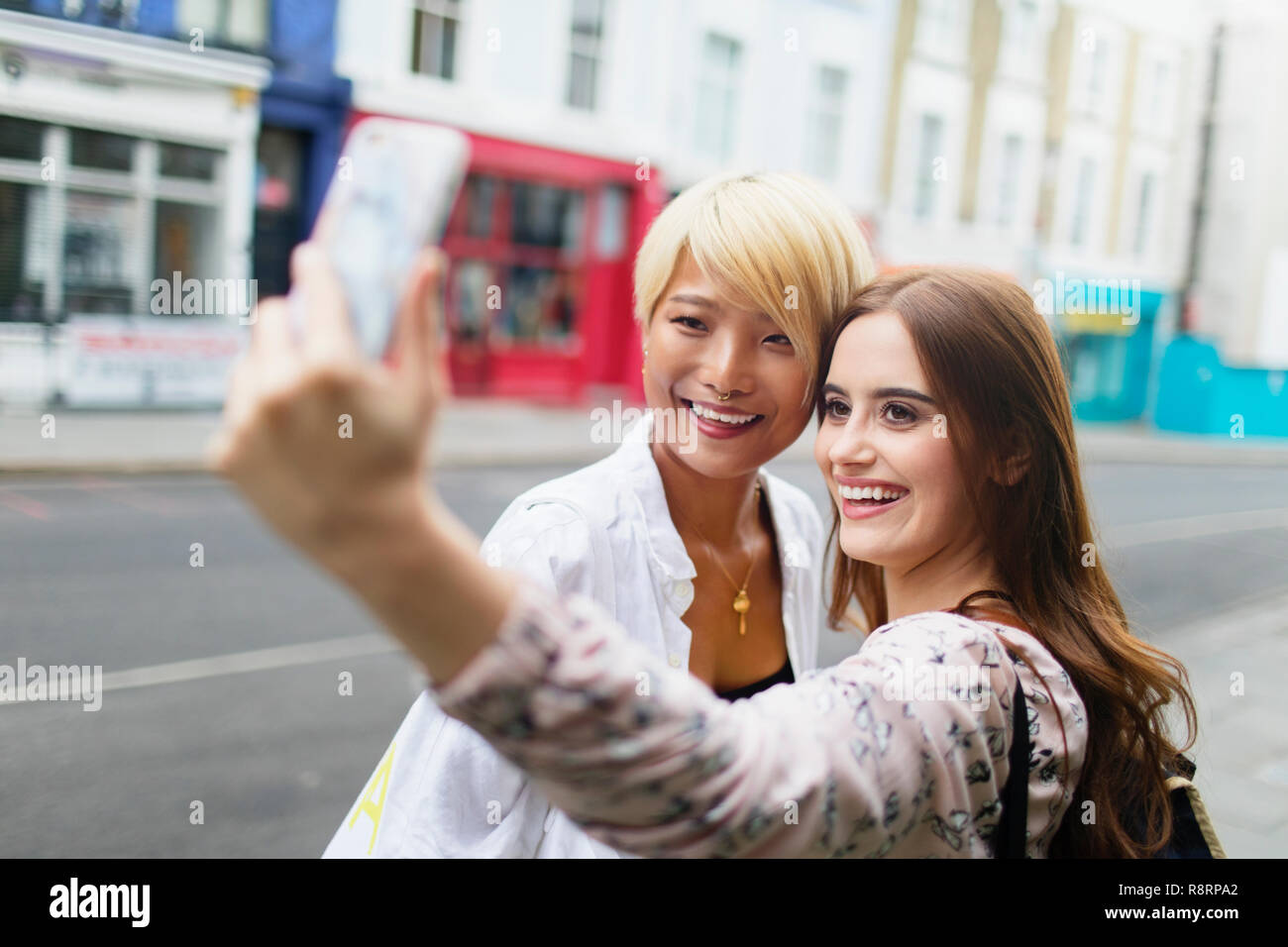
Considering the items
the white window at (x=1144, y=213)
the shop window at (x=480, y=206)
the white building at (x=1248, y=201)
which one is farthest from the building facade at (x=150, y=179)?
the white window at (x=1144, y=213)

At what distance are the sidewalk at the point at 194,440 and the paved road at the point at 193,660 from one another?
0.37 metres

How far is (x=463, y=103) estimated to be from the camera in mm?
16312

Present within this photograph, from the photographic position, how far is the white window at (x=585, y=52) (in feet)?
56.5

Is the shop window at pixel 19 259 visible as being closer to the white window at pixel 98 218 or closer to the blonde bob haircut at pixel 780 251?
the white window at pixel 98 218

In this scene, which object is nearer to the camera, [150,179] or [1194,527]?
[1194,527]

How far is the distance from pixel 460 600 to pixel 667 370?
138 centimetres

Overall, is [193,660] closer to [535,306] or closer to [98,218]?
[98,218]

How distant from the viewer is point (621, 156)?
18.1 m

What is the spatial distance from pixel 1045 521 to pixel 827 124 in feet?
67.6

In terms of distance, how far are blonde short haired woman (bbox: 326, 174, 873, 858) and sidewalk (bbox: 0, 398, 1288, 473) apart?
617 centimetres

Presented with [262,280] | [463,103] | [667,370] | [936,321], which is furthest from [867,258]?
[463,103]

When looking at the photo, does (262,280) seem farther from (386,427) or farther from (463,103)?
(386,427)

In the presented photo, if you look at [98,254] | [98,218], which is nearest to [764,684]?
[98,254]
